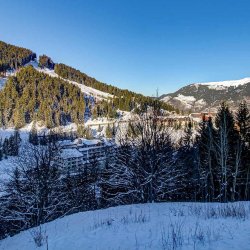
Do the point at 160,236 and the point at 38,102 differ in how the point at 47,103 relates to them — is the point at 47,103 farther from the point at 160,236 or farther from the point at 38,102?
the point at 160,236

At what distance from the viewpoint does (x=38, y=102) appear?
181 metres

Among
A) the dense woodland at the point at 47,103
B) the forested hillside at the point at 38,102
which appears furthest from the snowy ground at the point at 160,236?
the forested hillside at the point at 38,102

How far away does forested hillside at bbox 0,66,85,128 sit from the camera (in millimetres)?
163500

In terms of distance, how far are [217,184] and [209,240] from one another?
28897 millimetres

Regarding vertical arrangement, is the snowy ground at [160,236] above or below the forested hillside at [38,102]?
below

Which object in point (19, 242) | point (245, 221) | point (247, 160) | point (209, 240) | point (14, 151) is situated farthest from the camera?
point (14, 151)

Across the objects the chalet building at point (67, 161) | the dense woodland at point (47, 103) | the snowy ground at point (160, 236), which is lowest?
the chalet building at point (67, 161)

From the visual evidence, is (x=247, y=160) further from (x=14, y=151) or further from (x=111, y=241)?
(x=14, y=151)

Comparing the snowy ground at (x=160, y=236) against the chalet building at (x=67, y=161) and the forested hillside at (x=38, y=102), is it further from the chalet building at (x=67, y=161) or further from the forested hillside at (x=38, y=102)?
the forested hillside at (x=38, y=102)

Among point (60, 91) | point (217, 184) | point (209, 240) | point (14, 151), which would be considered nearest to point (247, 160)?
point (217, 184)

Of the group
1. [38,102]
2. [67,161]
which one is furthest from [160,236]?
[38,102]

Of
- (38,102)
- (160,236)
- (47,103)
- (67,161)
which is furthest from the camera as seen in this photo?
(38,102)

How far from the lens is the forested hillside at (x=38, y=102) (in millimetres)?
163500

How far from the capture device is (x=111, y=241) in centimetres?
600
